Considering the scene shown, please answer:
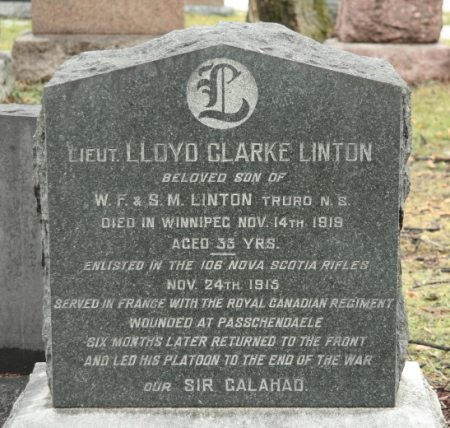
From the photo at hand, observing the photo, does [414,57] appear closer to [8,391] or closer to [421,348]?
[421,348]

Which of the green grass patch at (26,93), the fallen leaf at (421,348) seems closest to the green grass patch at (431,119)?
the green grass patch at (26,93)

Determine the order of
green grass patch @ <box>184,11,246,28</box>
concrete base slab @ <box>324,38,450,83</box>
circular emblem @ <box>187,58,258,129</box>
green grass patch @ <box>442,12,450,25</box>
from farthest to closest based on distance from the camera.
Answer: green grass patch @ <box>442,12,450,25</box> → green grass patch @ <box>184,11,246,28</box> → concrete base slab @ <box>324,38,450,83</box> → circular emblem @ <box>187,58,258,129</box>

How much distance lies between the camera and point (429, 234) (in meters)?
6.85

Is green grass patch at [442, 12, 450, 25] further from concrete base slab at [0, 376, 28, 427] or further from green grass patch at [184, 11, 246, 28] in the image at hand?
concrete base slab at [0, 376, 28, 427]

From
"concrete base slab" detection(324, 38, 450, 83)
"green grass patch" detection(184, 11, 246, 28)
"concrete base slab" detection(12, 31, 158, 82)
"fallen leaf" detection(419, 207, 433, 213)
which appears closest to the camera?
"fallen leaf" detection(419, 207, 433, 213)

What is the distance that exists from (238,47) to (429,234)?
3.84 meters

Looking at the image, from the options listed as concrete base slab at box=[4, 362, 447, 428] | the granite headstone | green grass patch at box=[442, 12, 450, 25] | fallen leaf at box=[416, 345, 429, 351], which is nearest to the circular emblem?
the granite headstone

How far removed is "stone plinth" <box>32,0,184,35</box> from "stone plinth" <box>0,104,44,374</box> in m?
5.92

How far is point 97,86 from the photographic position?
3.43 metres

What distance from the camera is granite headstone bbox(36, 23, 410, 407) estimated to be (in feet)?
11.3

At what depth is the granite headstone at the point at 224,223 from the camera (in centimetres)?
343

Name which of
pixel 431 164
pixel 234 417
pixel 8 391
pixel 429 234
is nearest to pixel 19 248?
pixel 8 391

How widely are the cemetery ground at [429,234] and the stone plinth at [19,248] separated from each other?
6.72 feet

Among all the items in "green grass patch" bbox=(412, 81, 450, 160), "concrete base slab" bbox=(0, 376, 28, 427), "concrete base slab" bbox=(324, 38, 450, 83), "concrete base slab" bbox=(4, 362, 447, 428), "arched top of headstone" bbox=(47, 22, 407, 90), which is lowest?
"concrete base slab" bbox=(0, 376, 28, 427)
